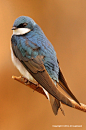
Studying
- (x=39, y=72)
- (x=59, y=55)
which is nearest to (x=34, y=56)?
(x=39, y=72)

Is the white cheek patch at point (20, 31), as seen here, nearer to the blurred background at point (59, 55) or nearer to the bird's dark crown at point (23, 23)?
the bird's dark crown at point (23, 23)

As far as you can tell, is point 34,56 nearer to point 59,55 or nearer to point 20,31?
point 20,31

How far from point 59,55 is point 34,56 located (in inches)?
21.0

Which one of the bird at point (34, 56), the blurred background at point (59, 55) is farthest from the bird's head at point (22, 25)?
the blurred background at point (59, 55)

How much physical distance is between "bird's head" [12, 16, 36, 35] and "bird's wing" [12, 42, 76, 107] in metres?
0.06

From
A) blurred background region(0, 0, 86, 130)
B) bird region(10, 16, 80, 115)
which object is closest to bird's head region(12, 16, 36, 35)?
bird region(10, 16, 80, 115)

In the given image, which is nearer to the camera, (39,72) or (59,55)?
(39,72)

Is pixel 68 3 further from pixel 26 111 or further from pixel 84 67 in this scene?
pixel 26 111

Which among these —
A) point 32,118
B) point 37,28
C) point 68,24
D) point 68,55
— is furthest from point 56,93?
point 68,24

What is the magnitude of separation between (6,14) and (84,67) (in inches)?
27.0

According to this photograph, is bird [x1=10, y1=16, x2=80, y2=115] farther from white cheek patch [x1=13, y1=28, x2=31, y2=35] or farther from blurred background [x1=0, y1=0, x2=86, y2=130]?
blurred background [x1=0, y1=0, x2=86, y2=130]

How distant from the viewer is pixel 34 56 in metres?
0.81

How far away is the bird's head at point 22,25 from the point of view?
84 cm

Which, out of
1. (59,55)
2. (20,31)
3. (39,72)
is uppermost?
(20,31)
